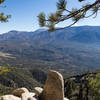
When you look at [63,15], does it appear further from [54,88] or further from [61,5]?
[54,88]

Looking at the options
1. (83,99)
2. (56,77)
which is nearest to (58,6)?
(56,77)

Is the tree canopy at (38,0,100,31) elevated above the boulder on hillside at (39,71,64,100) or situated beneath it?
elevated above

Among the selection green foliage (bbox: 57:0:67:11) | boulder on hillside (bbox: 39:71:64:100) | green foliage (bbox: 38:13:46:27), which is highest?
green foliage (bbox: 57:0:67:11)

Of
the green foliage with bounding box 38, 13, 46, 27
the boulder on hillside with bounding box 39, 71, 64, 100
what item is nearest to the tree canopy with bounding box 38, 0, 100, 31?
the green foliage with bounding box 38, 13, 46, 27

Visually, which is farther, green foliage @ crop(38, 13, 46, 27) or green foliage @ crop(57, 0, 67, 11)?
green foliage @ crop(38, 13, 46, 27)

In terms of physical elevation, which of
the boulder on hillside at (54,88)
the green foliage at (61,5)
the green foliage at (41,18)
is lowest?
the boulder on hillside at (54,88)

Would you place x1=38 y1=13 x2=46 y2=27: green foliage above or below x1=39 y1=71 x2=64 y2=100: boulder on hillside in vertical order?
above

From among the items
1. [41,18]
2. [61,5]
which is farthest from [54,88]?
[61,5]

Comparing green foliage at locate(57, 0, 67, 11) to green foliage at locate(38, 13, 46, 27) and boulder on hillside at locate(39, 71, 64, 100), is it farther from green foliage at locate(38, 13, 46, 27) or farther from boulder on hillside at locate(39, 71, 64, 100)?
boulder on hillside at locate(39, 71, 64, 100)

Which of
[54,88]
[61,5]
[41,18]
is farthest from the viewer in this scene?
[54,88]

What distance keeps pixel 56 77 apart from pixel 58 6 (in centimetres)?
909

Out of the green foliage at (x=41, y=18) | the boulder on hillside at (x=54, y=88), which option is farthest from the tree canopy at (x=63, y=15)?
the boulder on hillside at (x=54, y=88)

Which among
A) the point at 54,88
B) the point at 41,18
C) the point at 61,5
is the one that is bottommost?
Answer: the point at 54,88

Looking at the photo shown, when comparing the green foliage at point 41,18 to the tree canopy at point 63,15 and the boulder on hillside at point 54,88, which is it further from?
the boulder on hillside at point 54,88
